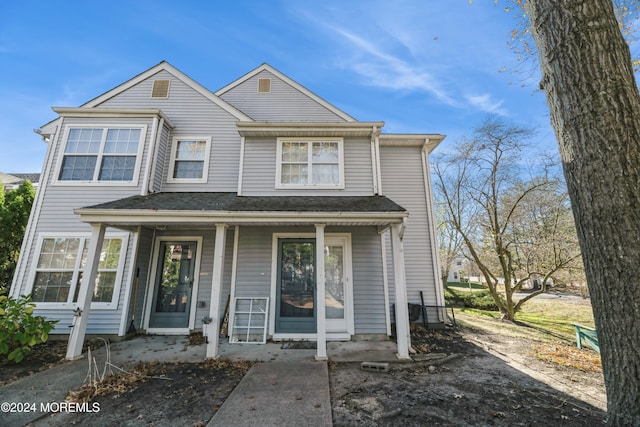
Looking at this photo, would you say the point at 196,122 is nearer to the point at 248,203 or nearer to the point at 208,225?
the point at 248,203

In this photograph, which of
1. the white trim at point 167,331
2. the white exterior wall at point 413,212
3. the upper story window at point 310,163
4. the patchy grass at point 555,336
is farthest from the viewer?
the white exterior wall at point 413,212

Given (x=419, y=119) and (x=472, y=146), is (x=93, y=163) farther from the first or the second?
(x=472, y=146)

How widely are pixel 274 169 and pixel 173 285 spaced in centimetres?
419

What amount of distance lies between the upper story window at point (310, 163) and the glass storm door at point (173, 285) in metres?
3.31

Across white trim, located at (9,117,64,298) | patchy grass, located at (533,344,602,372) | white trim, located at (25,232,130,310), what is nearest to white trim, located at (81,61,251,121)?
white trim, located at (9,117,64,298)

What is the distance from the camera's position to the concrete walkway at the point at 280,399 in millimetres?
2861

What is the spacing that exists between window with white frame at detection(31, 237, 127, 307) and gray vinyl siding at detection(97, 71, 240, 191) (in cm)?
233

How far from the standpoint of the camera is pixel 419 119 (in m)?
10.6

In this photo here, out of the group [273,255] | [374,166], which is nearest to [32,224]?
[273,255]

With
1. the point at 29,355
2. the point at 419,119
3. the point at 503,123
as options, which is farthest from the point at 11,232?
the point at 503,123

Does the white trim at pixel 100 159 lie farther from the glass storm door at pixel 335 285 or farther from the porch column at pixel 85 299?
the glass storm door at pixel 335 285

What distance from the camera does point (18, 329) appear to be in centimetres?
464

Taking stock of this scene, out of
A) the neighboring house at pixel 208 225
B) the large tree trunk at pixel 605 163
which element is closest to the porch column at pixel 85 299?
the neighboring house at pixel 208 225

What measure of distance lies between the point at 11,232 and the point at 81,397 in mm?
8919
